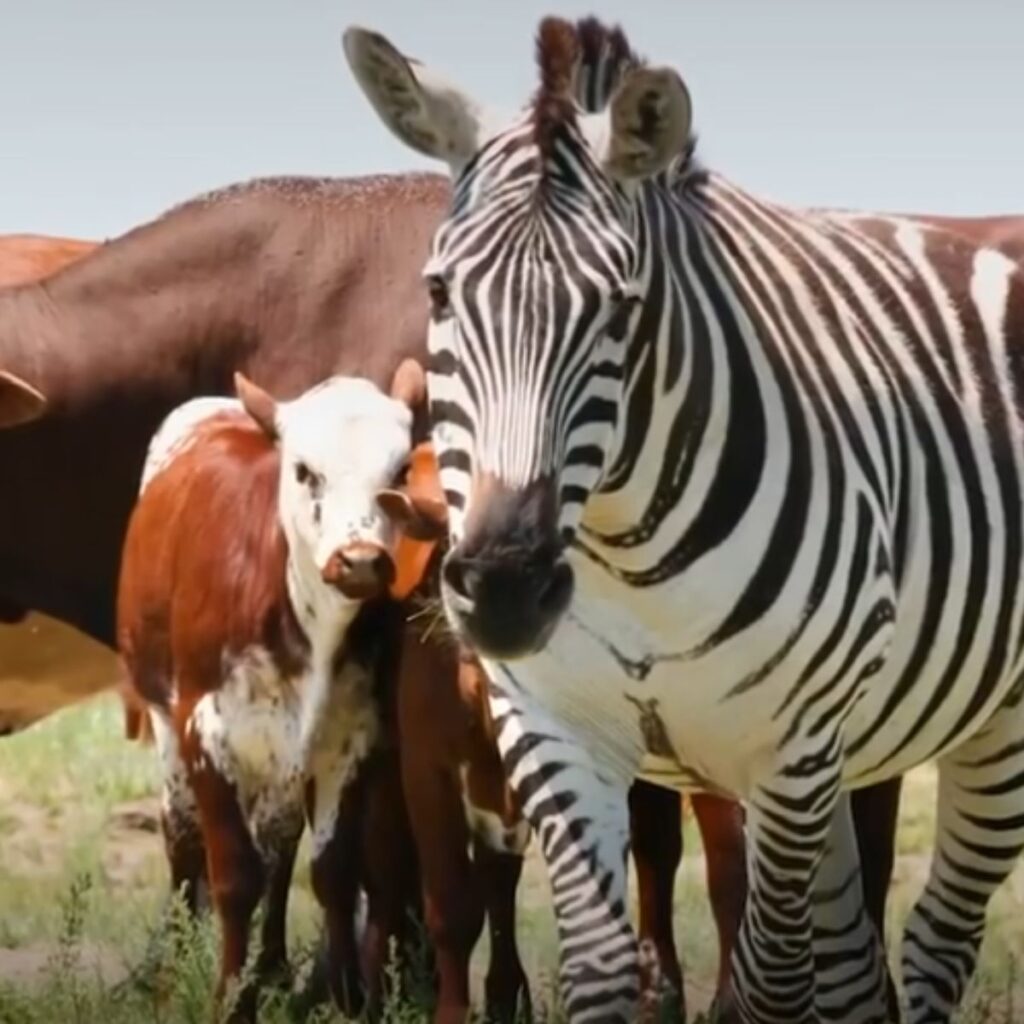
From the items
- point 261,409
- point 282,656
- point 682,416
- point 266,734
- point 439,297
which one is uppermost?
point 439,297

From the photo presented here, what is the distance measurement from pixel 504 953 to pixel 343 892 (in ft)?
1.42

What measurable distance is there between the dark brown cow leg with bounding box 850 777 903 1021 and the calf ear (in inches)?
67.3

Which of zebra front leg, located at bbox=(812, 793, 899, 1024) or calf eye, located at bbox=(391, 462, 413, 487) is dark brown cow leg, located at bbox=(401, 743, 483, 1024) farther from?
zebra front leg, located at bbox=(812, 793, 899, 1024)

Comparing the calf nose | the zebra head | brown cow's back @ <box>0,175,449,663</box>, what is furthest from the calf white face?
brown cow's back @ <box>0,175,449,663</box>

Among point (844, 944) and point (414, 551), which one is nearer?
point (844, 944)

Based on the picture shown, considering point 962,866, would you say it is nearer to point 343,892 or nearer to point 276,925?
point 343,892

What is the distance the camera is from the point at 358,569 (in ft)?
19.9

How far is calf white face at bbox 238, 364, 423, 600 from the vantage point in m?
6.10

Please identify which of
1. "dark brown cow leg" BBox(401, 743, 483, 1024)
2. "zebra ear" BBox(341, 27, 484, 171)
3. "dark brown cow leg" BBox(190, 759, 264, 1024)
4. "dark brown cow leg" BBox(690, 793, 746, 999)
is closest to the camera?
"zebra ear" BBox(341, 27, 484, 171)

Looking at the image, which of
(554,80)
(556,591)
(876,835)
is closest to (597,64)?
(554,80)

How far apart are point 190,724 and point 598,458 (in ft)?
7.74

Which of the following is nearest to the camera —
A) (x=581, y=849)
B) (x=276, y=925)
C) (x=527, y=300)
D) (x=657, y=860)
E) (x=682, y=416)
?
(x=527, y=300)

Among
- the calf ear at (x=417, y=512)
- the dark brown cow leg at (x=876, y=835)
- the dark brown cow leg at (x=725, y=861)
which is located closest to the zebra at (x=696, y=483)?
the dark brown cow leg at (x=725, y=861)

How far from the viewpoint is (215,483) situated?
7062 millimetres
